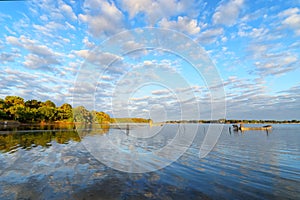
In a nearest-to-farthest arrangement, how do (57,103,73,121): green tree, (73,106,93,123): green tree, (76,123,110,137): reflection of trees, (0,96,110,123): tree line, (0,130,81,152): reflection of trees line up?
(0,130,81,152): reflection of trees → (73,106,93,123): green tree → (76,123,110,137): reflection of trees → (0,96,110,123): tree line → (57,103,73,121): green tree

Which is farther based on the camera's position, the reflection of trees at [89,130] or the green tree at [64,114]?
the green tree at [64,114]

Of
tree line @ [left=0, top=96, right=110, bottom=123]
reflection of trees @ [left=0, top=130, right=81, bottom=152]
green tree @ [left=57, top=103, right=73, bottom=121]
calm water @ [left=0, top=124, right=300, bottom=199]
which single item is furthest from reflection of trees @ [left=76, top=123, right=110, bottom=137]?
green tree @ [left=57, top=103, right=73, bottom=121]

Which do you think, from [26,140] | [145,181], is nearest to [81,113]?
[26,140]

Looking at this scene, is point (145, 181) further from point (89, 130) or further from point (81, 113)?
point (89, 130)

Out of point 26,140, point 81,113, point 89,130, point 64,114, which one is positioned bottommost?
point 26,140

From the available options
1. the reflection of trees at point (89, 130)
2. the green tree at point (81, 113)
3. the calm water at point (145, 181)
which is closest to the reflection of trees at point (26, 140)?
the green tree at point (81, 113)

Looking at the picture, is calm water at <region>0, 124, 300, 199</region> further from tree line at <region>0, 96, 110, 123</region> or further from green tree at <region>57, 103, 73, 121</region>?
green tree at <region>57, 103, 73, 121</region>

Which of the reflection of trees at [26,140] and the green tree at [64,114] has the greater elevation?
the green tree at [64,114]

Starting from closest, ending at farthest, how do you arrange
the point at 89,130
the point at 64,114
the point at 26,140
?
the point at 26,140
the point at 89,130
the point at 64,114

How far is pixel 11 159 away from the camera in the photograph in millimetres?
15742

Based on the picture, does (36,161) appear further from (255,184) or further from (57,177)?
(255,184)

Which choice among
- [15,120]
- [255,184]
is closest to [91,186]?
[255,184]

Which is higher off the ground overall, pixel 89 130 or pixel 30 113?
pixel 30 113

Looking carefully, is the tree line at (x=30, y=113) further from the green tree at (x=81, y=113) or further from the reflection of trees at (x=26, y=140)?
the green tree at (x=81, y=113)
